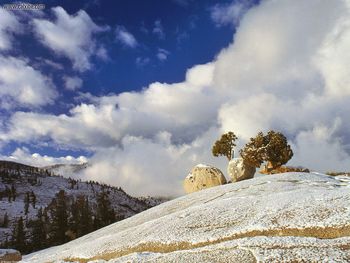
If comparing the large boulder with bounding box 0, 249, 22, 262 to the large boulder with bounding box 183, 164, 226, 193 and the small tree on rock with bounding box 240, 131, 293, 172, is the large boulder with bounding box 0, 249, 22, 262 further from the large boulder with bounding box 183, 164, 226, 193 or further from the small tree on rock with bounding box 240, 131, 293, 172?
the small tree on rock with bounding box 240, 131, 293, 172

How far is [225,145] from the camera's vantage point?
88438 mm

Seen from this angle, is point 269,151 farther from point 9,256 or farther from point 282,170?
point 9,256

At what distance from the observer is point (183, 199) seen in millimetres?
57031

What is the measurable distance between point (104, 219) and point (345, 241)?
6296 inches

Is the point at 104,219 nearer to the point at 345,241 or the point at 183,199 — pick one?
the point at 183,199

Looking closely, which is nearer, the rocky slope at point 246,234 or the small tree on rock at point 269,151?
the rocky slope at point 246,234

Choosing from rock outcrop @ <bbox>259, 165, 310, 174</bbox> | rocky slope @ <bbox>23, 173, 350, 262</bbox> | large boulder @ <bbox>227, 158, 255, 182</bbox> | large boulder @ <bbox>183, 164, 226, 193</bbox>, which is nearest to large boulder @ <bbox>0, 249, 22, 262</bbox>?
rocky slope @ <bbox>23, 173, 350, 262</bbox>

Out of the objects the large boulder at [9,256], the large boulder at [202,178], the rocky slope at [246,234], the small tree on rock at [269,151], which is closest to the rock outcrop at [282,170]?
the small tree on rock at [269,151]

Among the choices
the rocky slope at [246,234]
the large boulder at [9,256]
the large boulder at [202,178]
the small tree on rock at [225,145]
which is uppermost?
the small tree on rock at [225,145]

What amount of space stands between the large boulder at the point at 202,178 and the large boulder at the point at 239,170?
8.73 feet

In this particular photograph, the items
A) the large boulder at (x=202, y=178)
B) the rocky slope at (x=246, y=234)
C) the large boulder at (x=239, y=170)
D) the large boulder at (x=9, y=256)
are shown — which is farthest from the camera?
the large boulder at (x=239, y=170)

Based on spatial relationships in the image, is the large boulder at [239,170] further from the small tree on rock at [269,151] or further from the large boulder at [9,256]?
the large boulder at [9,256]

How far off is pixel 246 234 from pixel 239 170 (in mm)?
45903

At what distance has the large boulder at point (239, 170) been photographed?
7625cm
